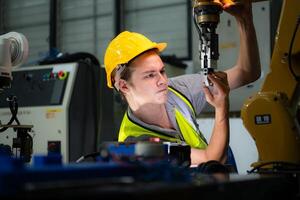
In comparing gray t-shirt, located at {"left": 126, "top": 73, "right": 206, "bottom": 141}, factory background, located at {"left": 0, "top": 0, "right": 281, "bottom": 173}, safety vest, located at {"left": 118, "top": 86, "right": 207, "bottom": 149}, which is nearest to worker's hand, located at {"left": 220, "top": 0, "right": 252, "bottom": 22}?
gray t-shirt, located at {"left": 126, "top": 73, "right": 206, "bottom": 141}

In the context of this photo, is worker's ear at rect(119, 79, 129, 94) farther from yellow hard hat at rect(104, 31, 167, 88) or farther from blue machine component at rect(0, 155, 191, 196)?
blue machine component at rect(0, 155, 191, 196)

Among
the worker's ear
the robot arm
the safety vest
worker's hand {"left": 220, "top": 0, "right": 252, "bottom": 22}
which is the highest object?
worker's hand {"left": 220, "top": 0, "right": 252, "bottom": 22}

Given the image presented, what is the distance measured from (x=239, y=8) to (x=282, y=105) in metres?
0.39

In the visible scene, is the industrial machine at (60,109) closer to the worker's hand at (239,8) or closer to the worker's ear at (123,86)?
the worker's ear at (123,86)

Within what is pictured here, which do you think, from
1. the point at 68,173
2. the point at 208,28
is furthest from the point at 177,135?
the point at 68,173

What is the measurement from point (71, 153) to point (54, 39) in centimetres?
243

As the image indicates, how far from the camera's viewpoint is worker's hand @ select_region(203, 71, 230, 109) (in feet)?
4.92

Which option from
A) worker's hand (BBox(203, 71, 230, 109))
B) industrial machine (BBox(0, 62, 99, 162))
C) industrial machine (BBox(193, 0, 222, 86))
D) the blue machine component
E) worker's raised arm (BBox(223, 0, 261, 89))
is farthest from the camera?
industrial machine (BBox(0, 62, 99, 162))

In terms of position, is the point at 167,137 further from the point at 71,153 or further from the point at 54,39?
the point at 54,39

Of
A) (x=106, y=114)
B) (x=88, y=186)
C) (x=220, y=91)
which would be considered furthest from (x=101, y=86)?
(x=88, y=186)

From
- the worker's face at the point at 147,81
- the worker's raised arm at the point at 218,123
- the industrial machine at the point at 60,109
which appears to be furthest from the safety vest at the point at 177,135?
the industrial machine at the point at 60,109

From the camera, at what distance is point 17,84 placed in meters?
3.16

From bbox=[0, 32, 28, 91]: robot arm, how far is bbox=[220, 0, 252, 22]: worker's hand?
79cm

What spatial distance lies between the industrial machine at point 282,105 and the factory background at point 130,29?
145 cm
